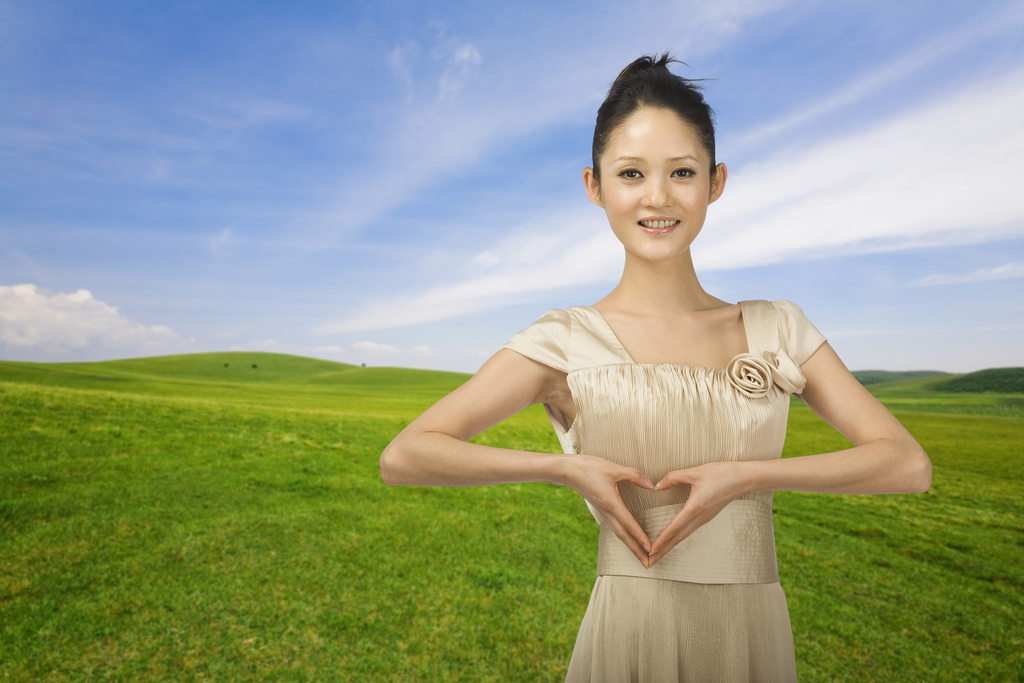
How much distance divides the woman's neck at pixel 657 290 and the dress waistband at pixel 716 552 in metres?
0.65

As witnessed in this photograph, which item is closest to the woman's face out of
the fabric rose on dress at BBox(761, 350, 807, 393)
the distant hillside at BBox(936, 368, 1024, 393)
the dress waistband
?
the fabric rose on dress at BBox(761, 350, 807, 393)

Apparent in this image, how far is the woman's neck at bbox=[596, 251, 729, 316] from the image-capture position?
1934 millimetres

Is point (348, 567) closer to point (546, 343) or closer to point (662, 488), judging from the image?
point (546, 343)

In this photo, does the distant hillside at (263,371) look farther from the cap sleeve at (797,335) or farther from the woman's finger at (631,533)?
the woman's finger at (631,533)

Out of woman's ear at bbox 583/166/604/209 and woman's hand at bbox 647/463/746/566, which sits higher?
woman's ear at bbox 583/166/604/209

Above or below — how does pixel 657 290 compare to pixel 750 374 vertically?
above

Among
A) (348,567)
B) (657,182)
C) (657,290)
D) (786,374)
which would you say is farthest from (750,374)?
(348,567)

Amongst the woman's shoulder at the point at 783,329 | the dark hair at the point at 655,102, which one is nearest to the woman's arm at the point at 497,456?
the woman's shoulder at the point at 783,329

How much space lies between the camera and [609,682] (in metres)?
1.73

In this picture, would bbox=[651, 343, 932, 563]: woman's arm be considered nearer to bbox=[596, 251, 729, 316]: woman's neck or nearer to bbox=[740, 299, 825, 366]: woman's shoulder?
bbox=[740, 299, 825, 366]: woman's shoulder

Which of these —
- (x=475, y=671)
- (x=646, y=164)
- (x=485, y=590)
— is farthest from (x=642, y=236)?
(x=485, y=590)

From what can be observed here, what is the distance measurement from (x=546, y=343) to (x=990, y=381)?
158 feet

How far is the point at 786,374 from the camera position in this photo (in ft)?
5.77

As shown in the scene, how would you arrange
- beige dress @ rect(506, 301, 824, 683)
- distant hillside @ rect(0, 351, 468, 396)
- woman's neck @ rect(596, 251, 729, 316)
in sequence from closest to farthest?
beige dress @ rect(506, 301, 824, 683)
woman's neck @ rect(596, 251, 729, 316)
distant hillside @ rect(0, 351, 468, 396)
